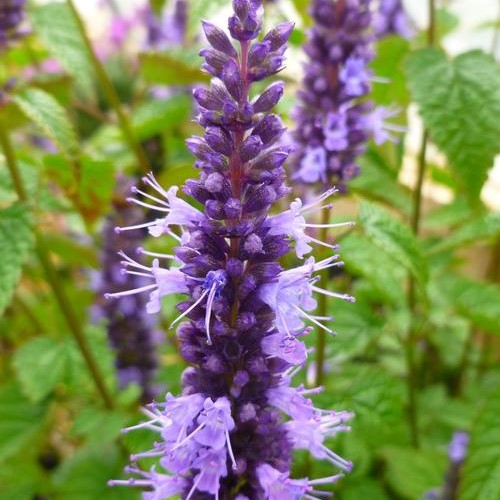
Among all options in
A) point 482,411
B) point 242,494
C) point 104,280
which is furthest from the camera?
point 104,280

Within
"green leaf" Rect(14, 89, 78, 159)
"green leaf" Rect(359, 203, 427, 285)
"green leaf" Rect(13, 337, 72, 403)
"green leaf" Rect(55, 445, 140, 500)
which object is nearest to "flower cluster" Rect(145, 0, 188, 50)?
"green leaf" Rect(14, 89, 78, 159)

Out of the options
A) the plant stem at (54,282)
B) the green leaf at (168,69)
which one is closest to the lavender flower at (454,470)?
the plant stem at (54,282)

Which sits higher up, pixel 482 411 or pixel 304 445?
pixel 304 445

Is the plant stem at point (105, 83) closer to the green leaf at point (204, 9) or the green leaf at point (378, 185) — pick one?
the green leaf at point (204, 9)

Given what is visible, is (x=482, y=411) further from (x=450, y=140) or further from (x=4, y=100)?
(x=4, y=100)

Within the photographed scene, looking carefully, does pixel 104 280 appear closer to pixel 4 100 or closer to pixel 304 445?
pixel 4 100

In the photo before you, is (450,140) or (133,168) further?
(133,168)

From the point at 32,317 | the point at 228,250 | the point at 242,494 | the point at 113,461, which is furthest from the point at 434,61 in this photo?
the point at 32,317

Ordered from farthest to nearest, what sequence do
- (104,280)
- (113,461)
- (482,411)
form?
(104,280), (113,461), (482,411)

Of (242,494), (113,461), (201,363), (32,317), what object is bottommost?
(113,461)
